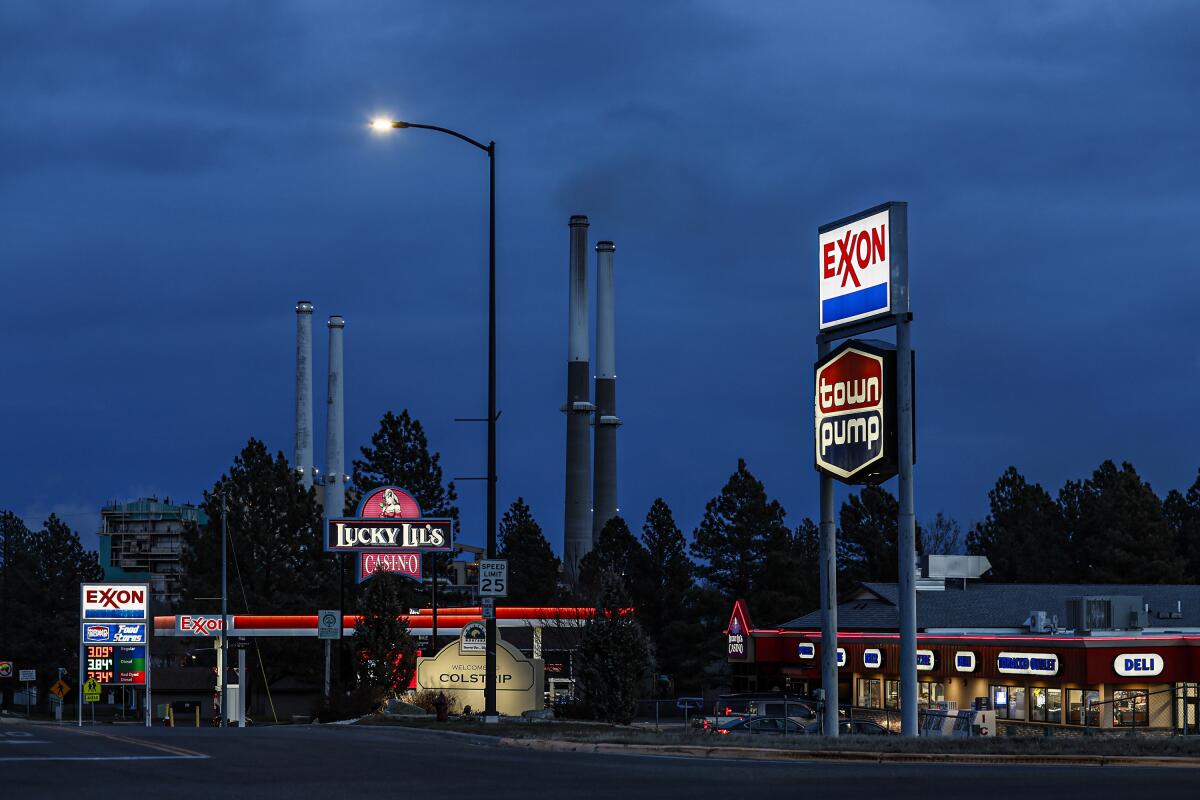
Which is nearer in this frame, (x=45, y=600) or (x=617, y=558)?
(x=617, y=558)

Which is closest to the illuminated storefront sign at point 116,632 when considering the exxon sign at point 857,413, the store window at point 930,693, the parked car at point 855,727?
the store window at point 930,693

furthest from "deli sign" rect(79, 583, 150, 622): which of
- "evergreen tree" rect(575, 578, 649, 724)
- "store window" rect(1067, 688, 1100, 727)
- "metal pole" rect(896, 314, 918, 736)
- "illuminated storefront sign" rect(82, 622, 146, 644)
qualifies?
"metal pole" rect(896, 314, 918, 736)

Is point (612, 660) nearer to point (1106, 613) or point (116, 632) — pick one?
point (1106, 613)

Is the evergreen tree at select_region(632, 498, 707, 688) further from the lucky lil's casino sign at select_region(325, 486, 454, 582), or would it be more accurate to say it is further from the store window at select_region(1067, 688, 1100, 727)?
the store window at select_region(1067, 688, 1100, 727)

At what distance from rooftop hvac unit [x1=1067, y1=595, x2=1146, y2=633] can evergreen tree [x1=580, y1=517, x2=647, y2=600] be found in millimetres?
36067

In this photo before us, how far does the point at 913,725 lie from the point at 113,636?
6278 cm

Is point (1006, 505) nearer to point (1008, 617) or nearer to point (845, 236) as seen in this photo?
point (1008, 617)

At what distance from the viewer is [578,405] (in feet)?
376

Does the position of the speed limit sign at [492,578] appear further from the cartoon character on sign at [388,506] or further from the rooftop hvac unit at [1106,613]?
the cartoon character on sign at [388,506]

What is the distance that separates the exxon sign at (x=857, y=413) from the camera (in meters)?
28.5

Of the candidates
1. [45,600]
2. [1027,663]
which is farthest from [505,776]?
[45,600]

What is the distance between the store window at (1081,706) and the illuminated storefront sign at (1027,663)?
1312 mm

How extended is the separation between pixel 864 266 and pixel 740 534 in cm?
6326

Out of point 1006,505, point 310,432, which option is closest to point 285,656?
point 310,432
